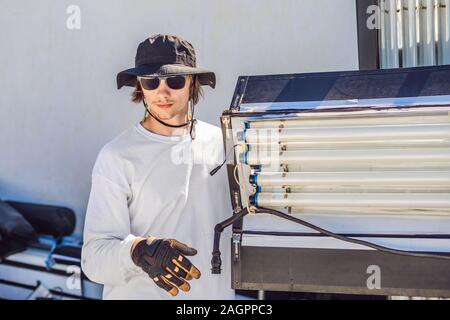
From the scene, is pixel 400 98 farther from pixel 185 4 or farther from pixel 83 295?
pixel 83 295

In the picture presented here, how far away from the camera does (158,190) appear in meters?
2.37

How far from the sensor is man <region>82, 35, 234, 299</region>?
232 centimetres

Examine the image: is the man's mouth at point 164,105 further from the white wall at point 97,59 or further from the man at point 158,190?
the white wall at point 97,59

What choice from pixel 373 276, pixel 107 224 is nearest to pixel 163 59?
pixel 107 224

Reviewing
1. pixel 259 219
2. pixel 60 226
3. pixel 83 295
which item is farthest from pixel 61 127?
pixel 259 219

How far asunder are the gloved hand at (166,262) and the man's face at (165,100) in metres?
0.51

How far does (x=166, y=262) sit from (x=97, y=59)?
77.7 inches

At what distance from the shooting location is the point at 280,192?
7.22 feet

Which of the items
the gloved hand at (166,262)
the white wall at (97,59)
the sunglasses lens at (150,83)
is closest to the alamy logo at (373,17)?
the white wall at (97,59)

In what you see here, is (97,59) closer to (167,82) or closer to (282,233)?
(167,82)

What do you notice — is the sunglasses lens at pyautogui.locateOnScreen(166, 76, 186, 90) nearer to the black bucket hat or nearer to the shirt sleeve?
the black bucket hat

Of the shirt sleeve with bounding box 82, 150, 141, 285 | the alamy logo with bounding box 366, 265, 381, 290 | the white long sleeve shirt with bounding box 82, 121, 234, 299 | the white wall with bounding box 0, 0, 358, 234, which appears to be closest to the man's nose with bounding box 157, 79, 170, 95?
the white long sleeve shirt with bounding box 82, 121, 234, 299

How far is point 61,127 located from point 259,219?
189cm

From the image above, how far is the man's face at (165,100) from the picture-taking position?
7.88 ft
